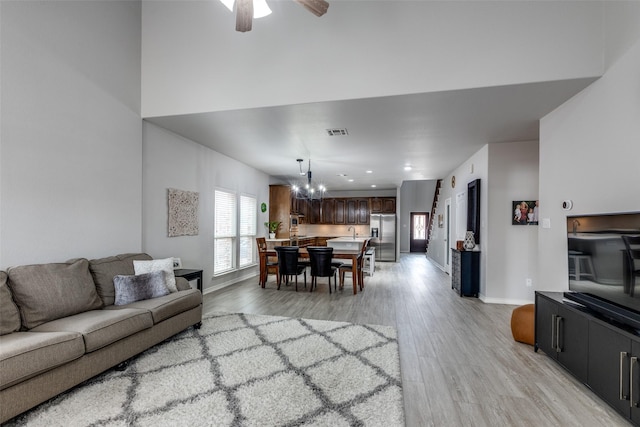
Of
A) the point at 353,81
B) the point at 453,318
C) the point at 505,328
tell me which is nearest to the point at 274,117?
the point at 353,81

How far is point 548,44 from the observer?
278 cm

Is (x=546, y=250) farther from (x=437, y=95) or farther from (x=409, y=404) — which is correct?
(x=409, y=404)

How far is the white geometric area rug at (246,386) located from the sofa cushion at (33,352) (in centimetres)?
33

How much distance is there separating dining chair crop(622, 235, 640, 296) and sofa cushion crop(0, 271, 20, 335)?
4.44m

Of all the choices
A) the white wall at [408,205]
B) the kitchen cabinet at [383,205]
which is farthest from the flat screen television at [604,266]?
the white wall at [408,205]

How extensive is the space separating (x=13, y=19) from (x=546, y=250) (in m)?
5.98

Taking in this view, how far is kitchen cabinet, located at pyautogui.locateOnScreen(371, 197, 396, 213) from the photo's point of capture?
10.5 meters

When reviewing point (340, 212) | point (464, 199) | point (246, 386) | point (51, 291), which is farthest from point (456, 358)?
point (340, 212)

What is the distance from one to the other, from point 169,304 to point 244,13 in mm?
2786

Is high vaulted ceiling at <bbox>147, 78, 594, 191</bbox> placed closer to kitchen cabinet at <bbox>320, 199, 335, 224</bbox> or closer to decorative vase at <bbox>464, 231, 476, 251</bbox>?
decorative vase at <bbox>464, 231, 476, 251</bbox>

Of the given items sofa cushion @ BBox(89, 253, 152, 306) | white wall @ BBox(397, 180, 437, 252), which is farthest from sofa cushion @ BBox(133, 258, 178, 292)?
white wall @ BBox(397, 180, 437, 252)

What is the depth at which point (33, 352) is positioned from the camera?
6.11 ft

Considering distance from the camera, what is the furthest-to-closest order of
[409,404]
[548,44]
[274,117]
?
[274,117]
[548,44]
[409,404]

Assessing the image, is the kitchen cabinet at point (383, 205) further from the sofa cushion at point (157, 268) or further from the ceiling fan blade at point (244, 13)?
the ceiling fan blade at point (244, 13)
